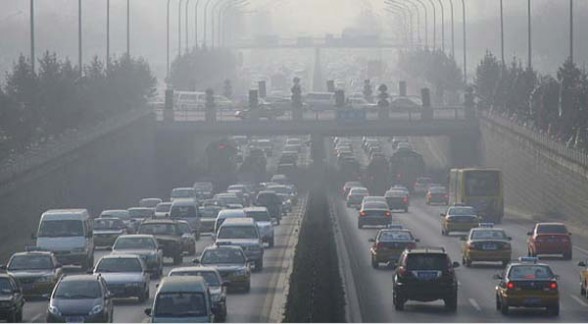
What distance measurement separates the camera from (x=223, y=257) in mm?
46281

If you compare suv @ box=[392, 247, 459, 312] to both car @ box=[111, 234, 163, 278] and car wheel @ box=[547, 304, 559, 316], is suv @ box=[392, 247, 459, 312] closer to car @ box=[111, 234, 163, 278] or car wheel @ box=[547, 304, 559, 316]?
car wheel @ box=[547, 304, 559, 316]

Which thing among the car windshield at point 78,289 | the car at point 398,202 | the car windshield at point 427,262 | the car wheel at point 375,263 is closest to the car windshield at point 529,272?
the car windshield at point 427,262

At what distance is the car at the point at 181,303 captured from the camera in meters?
32.2

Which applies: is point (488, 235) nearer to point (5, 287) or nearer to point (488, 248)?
point (488, 248)

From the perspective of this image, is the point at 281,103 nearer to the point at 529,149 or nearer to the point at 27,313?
the point at 529,149

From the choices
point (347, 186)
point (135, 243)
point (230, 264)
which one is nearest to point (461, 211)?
point (135, 243)

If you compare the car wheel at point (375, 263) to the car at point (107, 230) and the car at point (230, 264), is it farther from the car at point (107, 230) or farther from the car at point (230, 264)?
the car at point (107, 230)

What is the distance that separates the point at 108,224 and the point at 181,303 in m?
34.6

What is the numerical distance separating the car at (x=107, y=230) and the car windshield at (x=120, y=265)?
21.6 meters

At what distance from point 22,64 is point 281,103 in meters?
58.1

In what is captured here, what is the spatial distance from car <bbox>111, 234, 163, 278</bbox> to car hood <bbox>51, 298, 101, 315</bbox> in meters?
13.4

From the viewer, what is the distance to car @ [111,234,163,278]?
49.8m

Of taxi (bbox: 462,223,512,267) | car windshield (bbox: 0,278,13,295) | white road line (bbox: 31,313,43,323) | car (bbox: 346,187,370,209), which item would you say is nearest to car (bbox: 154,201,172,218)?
taxi (bbox: 462,223,512,267)

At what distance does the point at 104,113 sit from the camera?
367 ft
